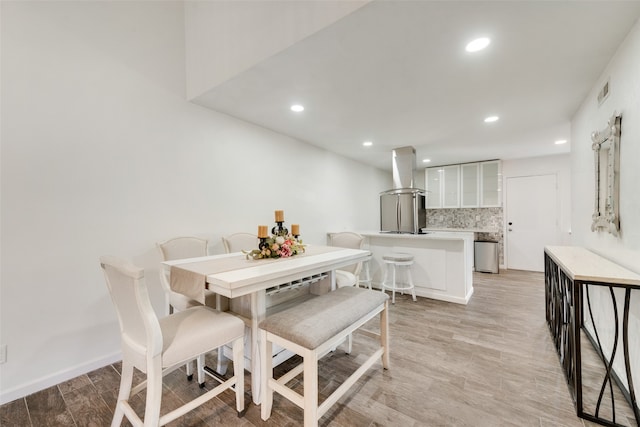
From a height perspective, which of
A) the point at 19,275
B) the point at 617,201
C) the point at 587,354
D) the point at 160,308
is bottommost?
the point at 587,354

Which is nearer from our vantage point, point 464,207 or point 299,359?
point 299,359

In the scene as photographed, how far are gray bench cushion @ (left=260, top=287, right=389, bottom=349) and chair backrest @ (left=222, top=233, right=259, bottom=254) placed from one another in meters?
1.37

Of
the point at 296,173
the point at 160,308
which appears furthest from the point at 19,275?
the point at 296,173

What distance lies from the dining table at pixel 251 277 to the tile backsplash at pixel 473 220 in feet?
16.5

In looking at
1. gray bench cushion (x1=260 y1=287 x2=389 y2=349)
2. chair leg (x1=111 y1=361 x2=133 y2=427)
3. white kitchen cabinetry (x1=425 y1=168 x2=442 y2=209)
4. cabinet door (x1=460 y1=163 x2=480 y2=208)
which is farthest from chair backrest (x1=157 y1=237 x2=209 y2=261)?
cabinet door (x1=460 y1=163 x2=480 y2=208)

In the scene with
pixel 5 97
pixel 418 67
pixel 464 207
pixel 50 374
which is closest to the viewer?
pixel 5 97

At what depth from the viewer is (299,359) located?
2.16m

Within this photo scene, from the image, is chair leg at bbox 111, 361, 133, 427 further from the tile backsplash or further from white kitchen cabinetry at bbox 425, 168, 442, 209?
white kitchen cabinetry at bbox 425, 168, 442, 209

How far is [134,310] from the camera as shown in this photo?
123 cm

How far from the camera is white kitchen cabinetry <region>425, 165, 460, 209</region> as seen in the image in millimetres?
5832

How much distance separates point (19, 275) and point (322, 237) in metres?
3.42

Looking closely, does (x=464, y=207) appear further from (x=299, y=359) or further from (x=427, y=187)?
(x=299, y=359)

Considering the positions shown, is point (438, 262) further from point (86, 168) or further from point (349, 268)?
point (86, 168)

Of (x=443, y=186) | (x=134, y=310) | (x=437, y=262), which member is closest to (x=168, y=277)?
(x=134, y=310)
